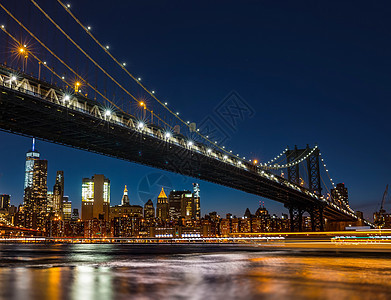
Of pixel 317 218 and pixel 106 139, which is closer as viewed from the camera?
pixel 106 139

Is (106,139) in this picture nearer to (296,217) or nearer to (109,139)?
(109,139)

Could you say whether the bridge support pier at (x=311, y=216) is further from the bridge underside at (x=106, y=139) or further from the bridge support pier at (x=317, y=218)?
the bridge underside at (x=106, y=139)

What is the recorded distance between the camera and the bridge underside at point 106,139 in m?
38.8

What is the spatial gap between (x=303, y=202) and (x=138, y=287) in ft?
302

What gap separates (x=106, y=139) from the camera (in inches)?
1933

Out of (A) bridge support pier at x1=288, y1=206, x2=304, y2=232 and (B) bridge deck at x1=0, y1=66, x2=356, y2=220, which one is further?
(A) bridge support pier at x1=288, y1=206, x2=304, y2=232

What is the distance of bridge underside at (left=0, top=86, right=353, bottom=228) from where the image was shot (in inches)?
1529

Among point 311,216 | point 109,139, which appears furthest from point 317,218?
point 109,139

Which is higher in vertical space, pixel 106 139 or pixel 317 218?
pixel 106 139

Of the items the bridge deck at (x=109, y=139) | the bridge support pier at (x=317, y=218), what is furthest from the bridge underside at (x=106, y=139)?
the bridge support pier at (x=317, y=218)

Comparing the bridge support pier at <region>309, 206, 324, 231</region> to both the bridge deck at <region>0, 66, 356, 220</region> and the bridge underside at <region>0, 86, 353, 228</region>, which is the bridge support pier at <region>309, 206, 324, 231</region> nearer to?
the bridge deck at <region>0, 66, 356, 220</region>

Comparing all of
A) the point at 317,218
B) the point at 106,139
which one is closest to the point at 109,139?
the point at 106,139

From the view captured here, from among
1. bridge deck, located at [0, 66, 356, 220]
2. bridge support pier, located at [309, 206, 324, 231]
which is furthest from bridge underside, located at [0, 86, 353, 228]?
bridge support pier, located at [309, 206, 324, 231]

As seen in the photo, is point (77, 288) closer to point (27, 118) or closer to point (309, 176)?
point (27, 118)
